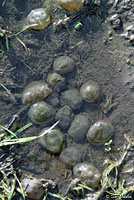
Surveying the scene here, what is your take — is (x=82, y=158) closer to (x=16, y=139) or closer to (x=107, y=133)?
(x=107, y=133)

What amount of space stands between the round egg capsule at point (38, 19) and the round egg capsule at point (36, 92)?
766 mm

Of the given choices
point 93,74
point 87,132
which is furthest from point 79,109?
point 93,74

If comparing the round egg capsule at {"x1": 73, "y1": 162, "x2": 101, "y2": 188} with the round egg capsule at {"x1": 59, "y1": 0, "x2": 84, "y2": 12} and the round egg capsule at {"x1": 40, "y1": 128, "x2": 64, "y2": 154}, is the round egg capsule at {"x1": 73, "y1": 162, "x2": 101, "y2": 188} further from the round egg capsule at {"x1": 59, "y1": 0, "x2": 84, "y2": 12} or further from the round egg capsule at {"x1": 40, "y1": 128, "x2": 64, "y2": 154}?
the round egg capsule at {"x1": 59, "y1": 0, "x2": 84, "y2": 12}

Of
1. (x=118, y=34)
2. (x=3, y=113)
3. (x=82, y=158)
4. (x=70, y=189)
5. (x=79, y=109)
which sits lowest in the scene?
(x=70, y=189)

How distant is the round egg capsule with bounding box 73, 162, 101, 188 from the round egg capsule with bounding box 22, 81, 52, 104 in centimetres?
100

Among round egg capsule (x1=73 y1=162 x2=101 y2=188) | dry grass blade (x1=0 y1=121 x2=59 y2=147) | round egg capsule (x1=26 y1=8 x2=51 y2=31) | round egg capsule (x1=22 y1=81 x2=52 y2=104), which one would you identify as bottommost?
round egg capsule (x1=73 y1=162 x2=101 y2=188)

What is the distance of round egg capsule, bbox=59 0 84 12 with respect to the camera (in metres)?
2.74

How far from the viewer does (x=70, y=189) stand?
102 inches

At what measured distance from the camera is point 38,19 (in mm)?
2789

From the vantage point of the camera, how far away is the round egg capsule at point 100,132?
269 centimetres

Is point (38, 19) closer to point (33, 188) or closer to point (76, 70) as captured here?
point (76, 70)

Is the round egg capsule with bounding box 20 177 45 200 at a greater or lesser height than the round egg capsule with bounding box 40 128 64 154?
lesser

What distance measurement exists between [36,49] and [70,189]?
6.10ft

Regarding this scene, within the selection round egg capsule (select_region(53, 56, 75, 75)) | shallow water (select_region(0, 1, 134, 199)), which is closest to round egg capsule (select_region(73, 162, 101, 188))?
shallow water (select_region(0, 1, 134, 199))
